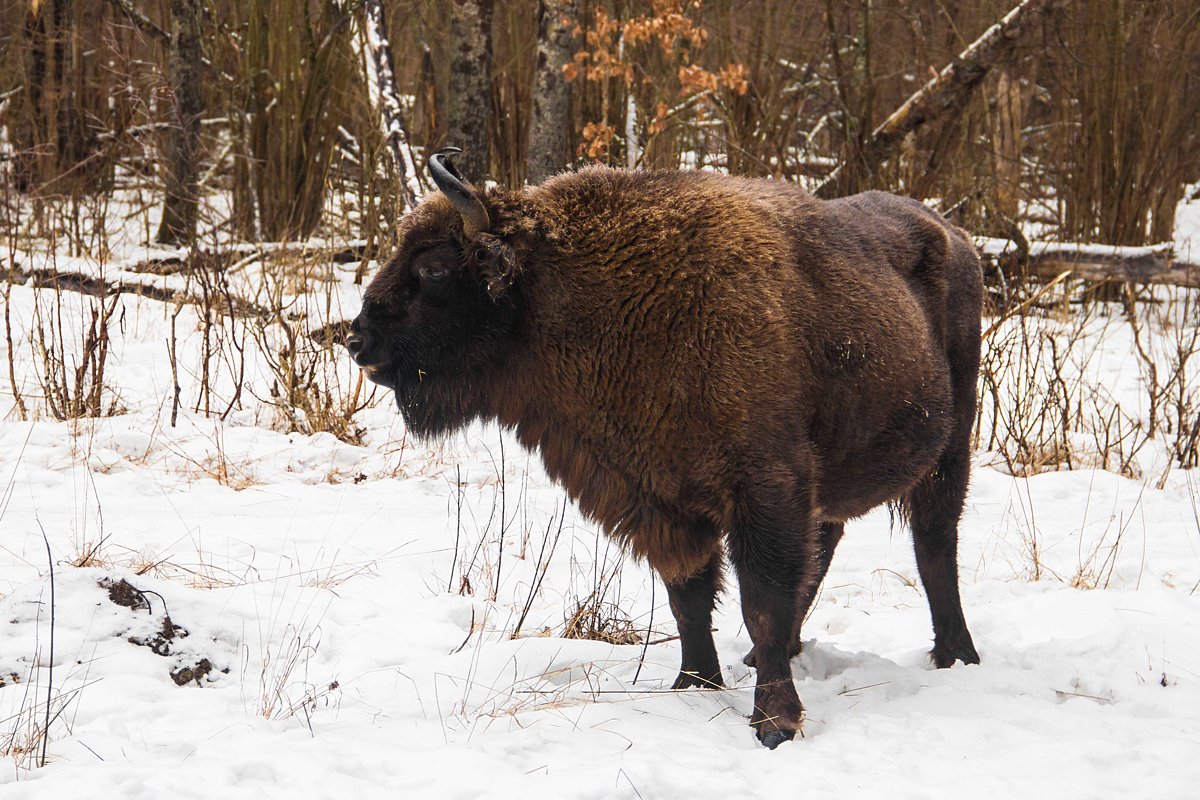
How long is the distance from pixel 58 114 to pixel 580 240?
10200mm

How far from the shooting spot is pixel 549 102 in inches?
336

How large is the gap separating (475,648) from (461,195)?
1.54 metres

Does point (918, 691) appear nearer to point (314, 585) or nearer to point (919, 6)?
point (314, 585)

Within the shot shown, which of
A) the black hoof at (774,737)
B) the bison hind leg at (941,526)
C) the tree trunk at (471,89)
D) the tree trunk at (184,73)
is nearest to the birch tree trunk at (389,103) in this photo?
the tree trunk at (471,89)

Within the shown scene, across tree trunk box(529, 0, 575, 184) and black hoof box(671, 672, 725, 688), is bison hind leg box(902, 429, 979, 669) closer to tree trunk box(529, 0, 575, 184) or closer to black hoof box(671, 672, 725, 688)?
black hoof box(671, 672, 725, 688)

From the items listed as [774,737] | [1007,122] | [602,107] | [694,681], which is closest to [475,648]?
[694,681]

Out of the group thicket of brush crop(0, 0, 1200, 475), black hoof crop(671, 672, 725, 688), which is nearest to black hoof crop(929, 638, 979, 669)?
black hoof crop(671, 672, 725, 688)

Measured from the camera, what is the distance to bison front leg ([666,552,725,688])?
389 centimetres

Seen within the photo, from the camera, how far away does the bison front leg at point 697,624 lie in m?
3.89

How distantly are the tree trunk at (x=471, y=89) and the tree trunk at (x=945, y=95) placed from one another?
3.06m

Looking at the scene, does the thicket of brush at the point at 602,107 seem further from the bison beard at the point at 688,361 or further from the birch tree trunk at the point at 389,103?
the bison beard at the point at 688,361

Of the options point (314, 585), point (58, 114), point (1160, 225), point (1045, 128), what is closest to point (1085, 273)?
point (1160, 225)

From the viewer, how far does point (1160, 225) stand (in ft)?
36.9

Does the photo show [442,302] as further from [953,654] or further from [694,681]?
[953,654]
